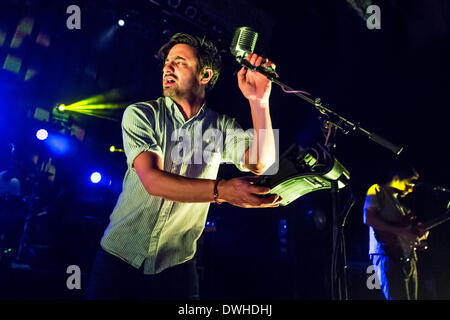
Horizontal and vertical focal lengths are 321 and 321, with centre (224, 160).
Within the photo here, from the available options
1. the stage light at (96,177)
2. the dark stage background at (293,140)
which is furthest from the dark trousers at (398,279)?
the stage light at (96,177)

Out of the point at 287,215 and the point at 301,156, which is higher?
the point at 287,215

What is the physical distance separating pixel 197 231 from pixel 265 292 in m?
4.56

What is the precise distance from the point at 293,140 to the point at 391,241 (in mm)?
2777

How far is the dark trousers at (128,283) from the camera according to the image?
5.74 ft

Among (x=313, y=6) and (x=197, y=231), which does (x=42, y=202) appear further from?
(x=313, y=6)

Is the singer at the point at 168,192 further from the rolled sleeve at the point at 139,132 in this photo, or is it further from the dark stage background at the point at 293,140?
the dark stage background at the point at 293,140

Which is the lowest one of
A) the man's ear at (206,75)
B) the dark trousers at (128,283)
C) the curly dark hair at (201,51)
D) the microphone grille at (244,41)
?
the dark trousers at (128,283)

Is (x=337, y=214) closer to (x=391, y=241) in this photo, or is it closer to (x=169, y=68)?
(x=169, y=68)

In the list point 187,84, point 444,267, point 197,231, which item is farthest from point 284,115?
point 197,231

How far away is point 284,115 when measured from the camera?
666 centimetres

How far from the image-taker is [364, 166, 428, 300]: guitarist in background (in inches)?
158

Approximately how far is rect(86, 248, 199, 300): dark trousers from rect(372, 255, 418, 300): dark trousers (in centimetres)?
325

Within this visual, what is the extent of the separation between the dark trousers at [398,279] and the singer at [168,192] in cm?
298

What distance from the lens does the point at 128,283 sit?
69.6 inches
